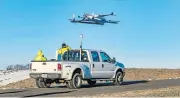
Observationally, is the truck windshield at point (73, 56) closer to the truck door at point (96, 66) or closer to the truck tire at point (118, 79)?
the truck door at point (96, 66)

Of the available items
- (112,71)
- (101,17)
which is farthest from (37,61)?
(101,17)

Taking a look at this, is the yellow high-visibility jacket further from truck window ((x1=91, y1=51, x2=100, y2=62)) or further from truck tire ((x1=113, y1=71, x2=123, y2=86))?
truck tire ((x1=113, y1=71, x2=123, y2=86))

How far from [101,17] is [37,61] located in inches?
1665

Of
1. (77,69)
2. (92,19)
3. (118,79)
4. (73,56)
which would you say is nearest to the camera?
(77,69)

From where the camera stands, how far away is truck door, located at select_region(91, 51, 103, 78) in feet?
74.3

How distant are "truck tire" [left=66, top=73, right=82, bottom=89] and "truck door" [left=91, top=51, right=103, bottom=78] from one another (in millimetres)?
1221

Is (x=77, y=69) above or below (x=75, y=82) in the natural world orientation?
above

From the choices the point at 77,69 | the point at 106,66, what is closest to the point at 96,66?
the point at 106,66

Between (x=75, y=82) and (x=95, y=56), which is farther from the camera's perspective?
(x=95, y=56)

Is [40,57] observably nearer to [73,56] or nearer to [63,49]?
[63,49]

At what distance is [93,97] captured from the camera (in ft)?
51.0

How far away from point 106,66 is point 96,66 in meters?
0.86

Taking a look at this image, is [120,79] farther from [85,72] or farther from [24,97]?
[24,97]

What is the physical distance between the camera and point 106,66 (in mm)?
23531
